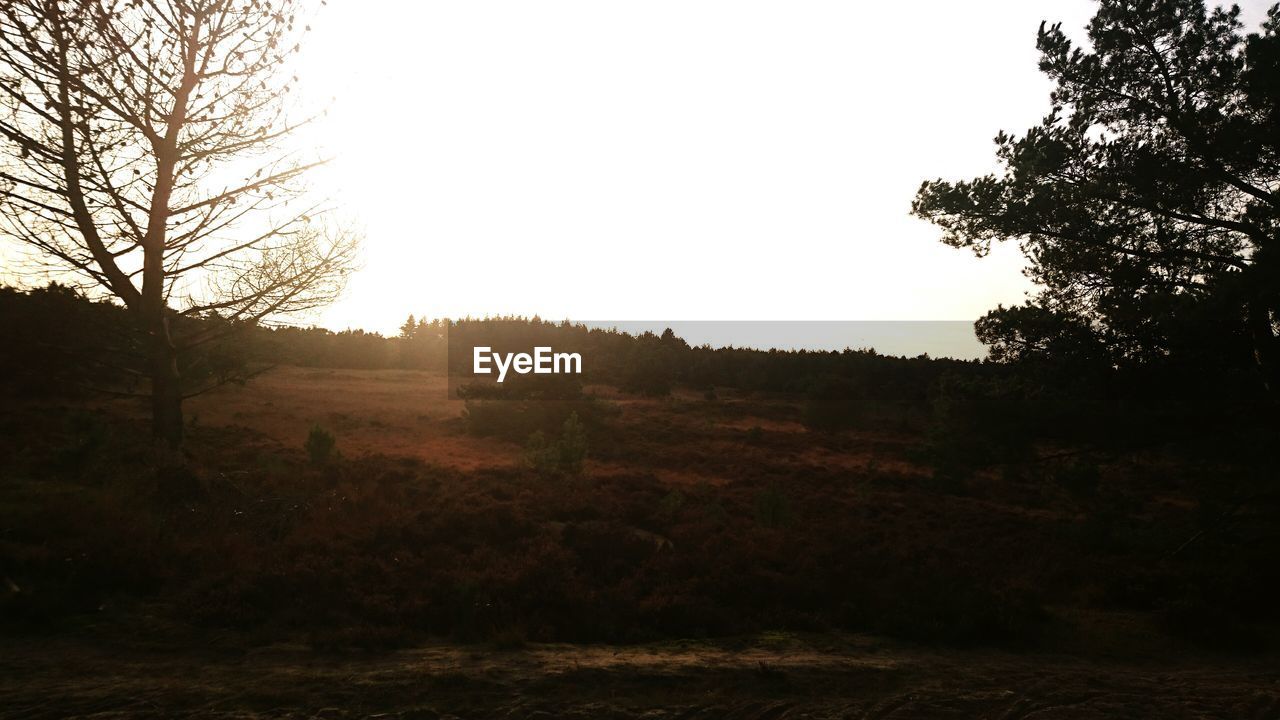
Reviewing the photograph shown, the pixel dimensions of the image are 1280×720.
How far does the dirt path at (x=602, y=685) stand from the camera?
217 inches

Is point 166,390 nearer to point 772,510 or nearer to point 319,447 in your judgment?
point 319,447

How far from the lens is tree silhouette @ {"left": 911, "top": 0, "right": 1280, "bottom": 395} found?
9562 millimetres

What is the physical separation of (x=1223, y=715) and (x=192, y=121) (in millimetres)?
14821

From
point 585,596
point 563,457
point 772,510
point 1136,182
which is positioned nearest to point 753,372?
point 563,457

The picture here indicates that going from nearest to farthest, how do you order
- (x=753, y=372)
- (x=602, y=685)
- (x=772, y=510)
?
(x=602, y=685) → (x=772, y=510) → (x=753, y=372)

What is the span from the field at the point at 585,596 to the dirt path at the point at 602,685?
0.03 meters

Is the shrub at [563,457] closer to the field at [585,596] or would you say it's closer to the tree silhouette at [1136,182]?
the field at [585,596]

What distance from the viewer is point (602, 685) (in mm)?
6172

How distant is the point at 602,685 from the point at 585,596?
223 centimetres

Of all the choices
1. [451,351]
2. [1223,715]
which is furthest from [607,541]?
[451,351]

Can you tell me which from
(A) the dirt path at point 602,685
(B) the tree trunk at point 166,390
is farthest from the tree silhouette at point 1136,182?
(B) the tree trunk at point 166,390

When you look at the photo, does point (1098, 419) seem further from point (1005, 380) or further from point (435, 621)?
point (435, 621)

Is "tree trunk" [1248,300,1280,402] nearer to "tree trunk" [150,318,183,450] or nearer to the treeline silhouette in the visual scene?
the treeline silhouette

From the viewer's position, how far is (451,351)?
43594mm
